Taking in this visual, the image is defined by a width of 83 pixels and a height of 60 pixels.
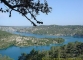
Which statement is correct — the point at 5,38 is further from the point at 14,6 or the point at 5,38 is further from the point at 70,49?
the point at 14,6

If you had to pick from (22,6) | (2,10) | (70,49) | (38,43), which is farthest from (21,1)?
(38,43)

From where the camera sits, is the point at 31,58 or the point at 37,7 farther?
the point at 31,58

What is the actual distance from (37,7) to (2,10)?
711 millimetres

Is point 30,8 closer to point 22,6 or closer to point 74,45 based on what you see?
point 22,6

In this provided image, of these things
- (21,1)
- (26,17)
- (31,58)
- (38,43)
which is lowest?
(38,43)

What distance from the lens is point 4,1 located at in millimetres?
3977

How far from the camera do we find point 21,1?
4.05m

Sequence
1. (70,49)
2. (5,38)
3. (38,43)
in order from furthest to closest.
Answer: (5,38) → (38,43) → (70,49)

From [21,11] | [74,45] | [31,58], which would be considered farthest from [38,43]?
[21,11]

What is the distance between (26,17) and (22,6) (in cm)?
23

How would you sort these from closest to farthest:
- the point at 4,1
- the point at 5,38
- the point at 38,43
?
the point at 4,1 → the point at 38,43 → the point at 5,38

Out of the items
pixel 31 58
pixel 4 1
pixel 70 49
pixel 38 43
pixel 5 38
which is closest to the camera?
pixel 4 1

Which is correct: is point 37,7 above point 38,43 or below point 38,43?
above

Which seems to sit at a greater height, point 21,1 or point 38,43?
point 21,1
